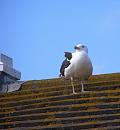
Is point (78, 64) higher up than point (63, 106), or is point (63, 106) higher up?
point (78, 64)

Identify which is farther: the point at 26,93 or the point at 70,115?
the point at 26,93

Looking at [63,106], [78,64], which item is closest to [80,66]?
[78,64]

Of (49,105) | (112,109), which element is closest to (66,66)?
(49,105)

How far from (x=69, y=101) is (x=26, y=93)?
5.11 feet

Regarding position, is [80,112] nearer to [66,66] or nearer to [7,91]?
[66,66]

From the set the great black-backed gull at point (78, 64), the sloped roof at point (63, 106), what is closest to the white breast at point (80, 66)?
the great black-backed gull at point (78, 64)

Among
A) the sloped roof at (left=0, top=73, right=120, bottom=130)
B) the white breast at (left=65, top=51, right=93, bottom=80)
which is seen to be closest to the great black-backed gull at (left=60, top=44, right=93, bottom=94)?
the white breast at (left=65, top=51, right=93, bottom=80)

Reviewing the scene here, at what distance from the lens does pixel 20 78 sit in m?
12.6

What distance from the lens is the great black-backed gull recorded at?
9164mm

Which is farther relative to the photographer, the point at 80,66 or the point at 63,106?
the point at 80,66

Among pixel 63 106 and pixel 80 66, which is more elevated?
pixel 80 66

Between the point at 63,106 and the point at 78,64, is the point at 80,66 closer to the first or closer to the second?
the point at 78,64

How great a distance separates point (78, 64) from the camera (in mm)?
9172

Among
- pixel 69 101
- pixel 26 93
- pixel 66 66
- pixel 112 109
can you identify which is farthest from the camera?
pixel 26 93
